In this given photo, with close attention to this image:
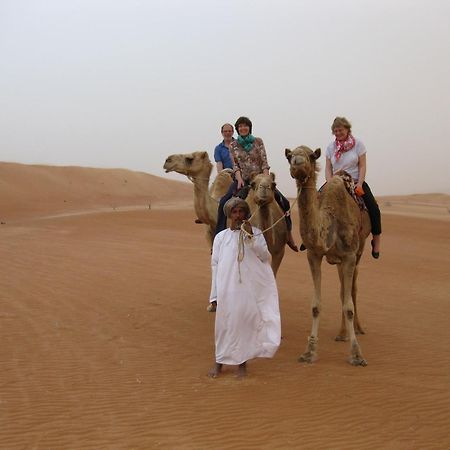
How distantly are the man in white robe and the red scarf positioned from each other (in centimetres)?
205

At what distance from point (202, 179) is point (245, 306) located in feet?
13.2

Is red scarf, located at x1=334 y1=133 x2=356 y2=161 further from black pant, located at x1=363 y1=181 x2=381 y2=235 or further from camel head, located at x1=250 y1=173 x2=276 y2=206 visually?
camel head, located at x1=250 y1=173 x2=276 y2=206

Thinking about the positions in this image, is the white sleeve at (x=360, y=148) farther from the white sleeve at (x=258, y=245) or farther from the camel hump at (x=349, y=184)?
the white sleeve at (x=258, y=245)

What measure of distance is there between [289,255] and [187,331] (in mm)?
10459

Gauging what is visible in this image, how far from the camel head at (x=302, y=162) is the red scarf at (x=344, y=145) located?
1.50 metres

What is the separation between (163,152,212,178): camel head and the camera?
1016cm

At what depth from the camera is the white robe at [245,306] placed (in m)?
6.53

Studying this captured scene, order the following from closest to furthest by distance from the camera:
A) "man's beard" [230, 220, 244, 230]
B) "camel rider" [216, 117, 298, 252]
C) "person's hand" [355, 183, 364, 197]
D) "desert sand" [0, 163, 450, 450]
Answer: "desert sand" [0, 163, 450, 450] < "man's beard" [230, 220, 244, 230] < "person's hand" [355, 183, 364, 197] < "camel rider" [216, 117, 298, 252]

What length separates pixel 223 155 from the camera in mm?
10234

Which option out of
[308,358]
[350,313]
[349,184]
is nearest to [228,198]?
[349,184]

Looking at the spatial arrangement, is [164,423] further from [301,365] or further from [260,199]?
[260,199]

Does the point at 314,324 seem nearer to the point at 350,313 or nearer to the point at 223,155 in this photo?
the point at 350,313

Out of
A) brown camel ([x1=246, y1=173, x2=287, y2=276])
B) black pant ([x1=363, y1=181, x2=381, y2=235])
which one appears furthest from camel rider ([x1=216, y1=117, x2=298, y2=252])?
black pant ([x1=363, y1=181, x2=381, y2=235])

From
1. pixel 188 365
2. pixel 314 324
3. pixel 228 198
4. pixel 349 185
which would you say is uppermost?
pixel 349 185
